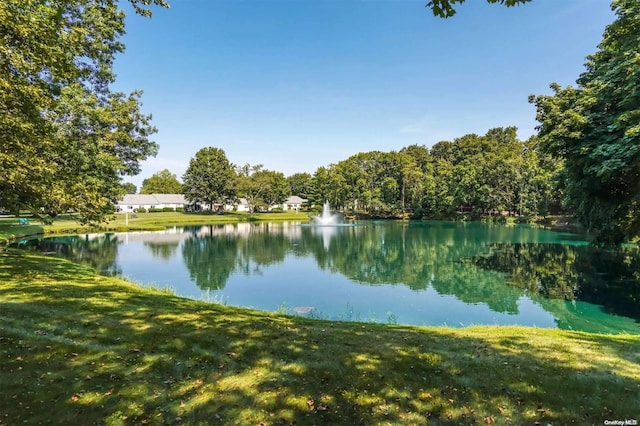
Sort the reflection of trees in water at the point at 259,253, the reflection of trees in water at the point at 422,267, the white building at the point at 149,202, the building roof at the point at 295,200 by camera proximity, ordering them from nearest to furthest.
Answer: the reflection of trees in water at the point at 422,267, the reflection of trees in water at the point at 259,253, the white building at the point at 149,202, the building roof at the point at 295,200

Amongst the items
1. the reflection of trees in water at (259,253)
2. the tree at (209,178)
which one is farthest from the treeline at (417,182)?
the reflection of trees in water at (259,253)

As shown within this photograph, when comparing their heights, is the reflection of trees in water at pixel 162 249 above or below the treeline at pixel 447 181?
below

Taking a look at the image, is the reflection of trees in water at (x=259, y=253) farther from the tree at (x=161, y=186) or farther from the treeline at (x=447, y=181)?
the tree at (x=161, y=186)

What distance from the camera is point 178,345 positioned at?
5.58 metres

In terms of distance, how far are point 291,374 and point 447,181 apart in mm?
76879

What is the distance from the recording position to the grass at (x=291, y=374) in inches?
150

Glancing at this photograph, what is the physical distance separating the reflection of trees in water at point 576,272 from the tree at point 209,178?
67137 millimetres

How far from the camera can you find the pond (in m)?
14.1

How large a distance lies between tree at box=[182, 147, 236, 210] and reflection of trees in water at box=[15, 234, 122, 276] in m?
48.0

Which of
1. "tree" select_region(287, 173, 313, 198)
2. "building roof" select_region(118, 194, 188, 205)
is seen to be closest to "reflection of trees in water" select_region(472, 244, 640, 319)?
"building roof" select_region(118, 194, 188, 205)

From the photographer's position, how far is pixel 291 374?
4.68m

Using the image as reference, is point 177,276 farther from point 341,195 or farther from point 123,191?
point 341,195

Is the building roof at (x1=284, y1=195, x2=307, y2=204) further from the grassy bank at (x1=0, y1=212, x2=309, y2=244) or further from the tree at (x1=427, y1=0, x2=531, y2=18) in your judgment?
the tree at (x1=427, y1=0, x2=531, y2=18)

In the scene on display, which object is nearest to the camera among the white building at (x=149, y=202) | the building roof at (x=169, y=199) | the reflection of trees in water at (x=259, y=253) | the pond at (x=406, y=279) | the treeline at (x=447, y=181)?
the pond at (x=406, y=279)
